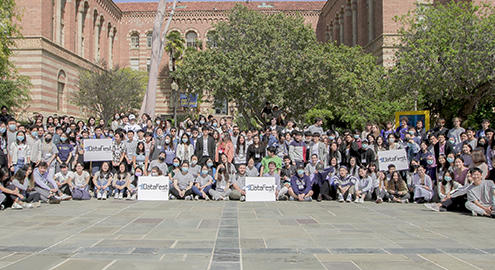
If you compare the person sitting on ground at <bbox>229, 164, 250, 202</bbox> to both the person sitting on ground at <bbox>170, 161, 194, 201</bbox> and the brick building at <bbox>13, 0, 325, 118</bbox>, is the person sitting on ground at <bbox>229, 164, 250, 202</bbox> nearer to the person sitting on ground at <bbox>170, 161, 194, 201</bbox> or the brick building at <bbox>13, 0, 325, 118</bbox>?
the person sitting on ground at <bbox>170, 161, 194, 201</bbox>

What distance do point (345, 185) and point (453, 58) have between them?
1067 cm

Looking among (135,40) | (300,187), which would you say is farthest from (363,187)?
(135,40)

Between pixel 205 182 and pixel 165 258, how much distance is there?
19.9 feet

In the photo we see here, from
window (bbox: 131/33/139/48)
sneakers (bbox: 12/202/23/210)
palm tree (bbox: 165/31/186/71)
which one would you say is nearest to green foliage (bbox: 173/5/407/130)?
sneakers (bbox: 12/202/23/210)

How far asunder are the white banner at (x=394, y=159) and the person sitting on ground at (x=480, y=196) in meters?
2.50

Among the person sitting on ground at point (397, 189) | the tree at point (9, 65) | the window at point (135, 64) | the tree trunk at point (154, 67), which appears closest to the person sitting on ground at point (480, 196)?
the person sitting on ground at point (397, 189)

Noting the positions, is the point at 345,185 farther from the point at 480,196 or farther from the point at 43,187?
the point at 43,187

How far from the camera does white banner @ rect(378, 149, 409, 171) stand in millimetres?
11047

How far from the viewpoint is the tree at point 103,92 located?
31.2 metres

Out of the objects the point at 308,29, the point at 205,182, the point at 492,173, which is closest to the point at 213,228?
the point at 205,182

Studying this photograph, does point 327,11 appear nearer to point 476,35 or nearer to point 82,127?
point 476,35

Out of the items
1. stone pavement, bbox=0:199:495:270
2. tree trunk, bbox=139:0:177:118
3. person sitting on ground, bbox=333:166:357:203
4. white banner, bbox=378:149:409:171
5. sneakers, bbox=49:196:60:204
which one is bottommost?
stone pavement, bbox=0:199:495:270

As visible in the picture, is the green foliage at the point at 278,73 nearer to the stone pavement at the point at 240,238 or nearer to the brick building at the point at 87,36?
the brick building at the point at 87,36

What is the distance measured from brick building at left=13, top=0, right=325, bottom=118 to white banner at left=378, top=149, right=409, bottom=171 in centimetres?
1403
